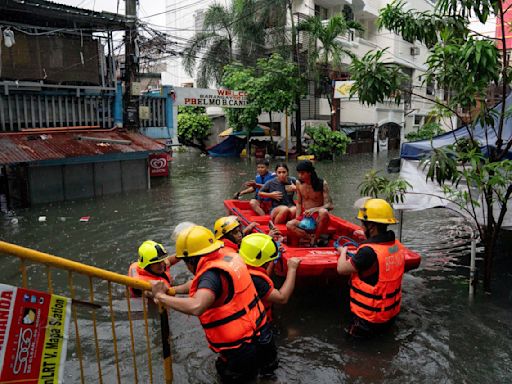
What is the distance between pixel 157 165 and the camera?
1912 centimetres

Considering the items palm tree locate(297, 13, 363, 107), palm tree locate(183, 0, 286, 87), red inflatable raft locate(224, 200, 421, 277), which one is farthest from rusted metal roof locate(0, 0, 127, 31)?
palm tree locate(297, 13, 363, 107)

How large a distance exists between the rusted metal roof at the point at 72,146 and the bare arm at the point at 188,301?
10343 mm

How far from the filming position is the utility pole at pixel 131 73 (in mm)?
15812

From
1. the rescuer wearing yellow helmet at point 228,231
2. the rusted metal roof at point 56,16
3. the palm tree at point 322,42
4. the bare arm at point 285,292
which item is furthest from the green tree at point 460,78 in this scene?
the palm tree at point 322,42

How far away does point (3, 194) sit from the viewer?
1280 cm

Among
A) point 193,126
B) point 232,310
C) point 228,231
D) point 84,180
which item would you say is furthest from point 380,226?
point 193,126

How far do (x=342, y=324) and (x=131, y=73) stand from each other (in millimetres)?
13507

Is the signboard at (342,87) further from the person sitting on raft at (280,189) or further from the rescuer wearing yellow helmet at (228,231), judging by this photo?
the rescuer wearing yellow helmet at (228,231)

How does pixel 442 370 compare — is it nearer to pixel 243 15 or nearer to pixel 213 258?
pixel 213 258

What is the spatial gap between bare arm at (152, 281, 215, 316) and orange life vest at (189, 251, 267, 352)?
0.63 feet

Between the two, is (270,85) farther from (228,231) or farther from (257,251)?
(257,251)

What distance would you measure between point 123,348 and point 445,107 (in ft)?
16.5

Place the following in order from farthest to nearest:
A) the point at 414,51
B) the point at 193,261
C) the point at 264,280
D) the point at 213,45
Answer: the point at 414,51 < the point at 213,45 < the point at 264,280 < the point at 193,261

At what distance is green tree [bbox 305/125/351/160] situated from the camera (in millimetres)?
25938
